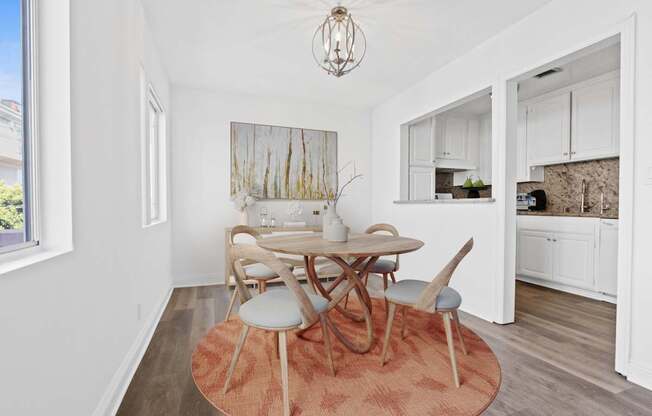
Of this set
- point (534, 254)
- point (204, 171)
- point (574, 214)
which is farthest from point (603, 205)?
point (204, 171)

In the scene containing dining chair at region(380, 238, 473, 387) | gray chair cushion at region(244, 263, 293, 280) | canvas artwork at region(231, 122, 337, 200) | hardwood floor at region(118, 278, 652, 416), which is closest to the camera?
hardwood floor at region(118, 278, 652, 416)

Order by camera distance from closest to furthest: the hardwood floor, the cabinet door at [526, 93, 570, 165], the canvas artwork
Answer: the hardwood floor < the cabinet door at [526, 93, 570, 165] < the canvas artwork

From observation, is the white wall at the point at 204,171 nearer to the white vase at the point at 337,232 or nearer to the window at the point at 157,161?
the window at the point at 157,161

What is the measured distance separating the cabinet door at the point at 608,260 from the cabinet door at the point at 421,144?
81.0 inches

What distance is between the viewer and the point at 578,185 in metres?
4.23

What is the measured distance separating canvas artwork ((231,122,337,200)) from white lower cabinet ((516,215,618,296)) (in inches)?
105

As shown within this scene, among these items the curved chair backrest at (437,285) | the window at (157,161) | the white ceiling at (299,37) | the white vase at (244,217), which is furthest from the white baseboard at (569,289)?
the window at (157,161)

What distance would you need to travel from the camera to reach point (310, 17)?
261 centimetres

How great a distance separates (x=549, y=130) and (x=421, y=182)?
5.71ft

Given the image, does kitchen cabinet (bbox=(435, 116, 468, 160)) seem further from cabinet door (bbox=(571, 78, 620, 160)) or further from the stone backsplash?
cabinet door (bbox=(571, 78, 620, 160))

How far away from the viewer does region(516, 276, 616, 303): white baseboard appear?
3459 millimetres

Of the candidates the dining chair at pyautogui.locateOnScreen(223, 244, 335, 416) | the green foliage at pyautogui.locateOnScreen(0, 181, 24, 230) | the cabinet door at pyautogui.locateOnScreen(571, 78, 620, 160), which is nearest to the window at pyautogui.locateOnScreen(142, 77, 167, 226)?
the dining chair at pyautogui.locateOnScreen(223, 244, 335, 416)

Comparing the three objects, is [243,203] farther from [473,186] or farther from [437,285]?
[473,186]

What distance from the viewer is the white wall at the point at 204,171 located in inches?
162
